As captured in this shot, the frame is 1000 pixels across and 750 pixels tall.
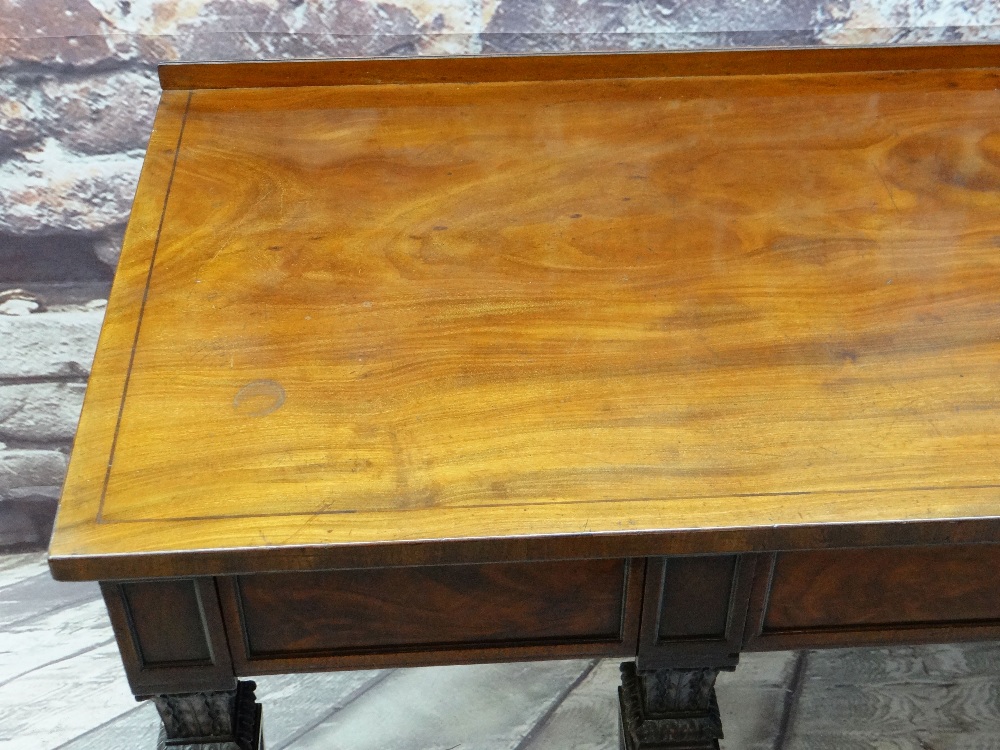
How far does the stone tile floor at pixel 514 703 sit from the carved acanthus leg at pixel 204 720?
1.53 feet

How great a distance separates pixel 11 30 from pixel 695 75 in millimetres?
801

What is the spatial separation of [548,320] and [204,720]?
420 millimetres

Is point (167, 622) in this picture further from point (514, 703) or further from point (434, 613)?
point (514, 703)

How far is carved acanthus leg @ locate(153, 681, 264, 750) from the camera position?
823 mm

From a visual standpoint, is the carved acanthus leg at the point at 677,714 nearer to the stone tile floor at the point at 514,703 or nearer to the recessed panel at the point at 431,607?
the recessed panel at the point at 431,607

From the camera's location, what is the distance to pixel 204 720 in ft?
2.74

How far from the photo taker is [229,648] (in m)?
0.79

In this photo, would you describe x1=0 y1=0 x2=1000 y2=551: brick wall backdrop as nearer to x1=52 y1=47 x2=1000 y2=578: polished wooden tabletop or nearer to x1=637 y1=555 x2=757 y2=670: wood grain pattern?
x1=52 y1=47 x2=1000 y2=578: polished wooden tabletop

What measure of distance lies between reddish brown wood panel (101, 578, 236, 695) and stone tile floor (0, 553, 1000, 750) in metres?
0.54

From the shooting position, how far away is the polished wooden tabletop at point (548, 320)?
0.71 m

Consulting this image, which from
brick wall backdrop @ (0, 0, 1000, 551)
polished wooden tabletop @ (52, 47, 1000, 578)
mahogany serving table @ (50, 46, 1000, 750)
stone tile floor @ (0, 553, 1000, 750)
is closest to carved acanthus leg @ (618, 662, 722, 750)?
mahogany serving table @ (50, 46, 1000, 750)

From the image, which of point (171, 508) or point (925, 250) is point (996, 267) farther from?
point (171, 508)

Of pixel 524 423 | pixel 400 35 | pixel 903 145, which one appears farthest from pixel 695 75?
pixel 524 423

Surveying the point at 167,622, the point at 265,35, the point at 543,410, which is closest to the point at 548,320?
the point at 543,410
